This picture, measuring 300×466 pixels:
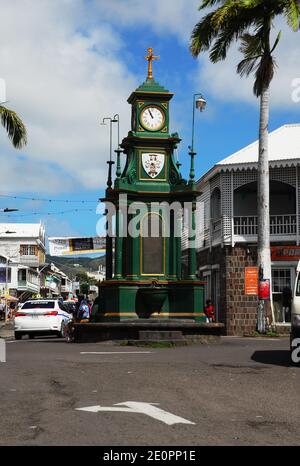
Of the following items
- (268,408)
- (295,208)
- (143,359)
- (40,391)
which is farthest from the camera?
(295,208)

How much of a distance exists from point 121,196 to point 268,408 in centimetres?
1377

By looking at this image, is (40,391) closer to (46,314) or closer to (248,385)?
(248,385)

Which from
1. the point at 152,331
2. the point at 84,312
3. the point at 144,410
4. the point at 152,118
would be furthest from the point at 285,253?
the point at 144,410

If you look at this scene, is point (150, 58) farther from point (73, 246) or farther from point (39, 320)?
point (73, 246)

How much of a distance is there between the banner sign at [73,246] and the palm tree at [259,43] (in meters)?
33.9

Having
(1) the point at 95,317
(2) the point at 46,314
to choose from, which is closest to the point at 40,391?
(1) the point at 95,317

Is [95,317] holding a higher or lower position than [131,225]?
lower

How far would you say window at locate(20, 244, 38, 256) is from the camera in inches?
3760

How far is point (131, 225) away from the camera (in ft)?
71.8

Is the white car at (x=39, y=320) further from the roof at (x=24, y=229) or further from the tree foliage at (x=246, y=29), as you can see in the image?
the roof at (x=24, y=229)

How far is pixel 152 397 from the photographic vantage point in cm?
926

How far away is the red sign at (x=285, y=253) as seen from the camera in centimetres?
2936

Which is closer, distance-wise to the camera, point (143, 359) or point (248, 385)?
point (248, 385)

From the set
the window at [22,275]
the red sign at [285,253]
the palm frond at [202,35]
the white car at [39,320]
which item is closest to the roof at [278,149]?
the red sign at [285,253]
